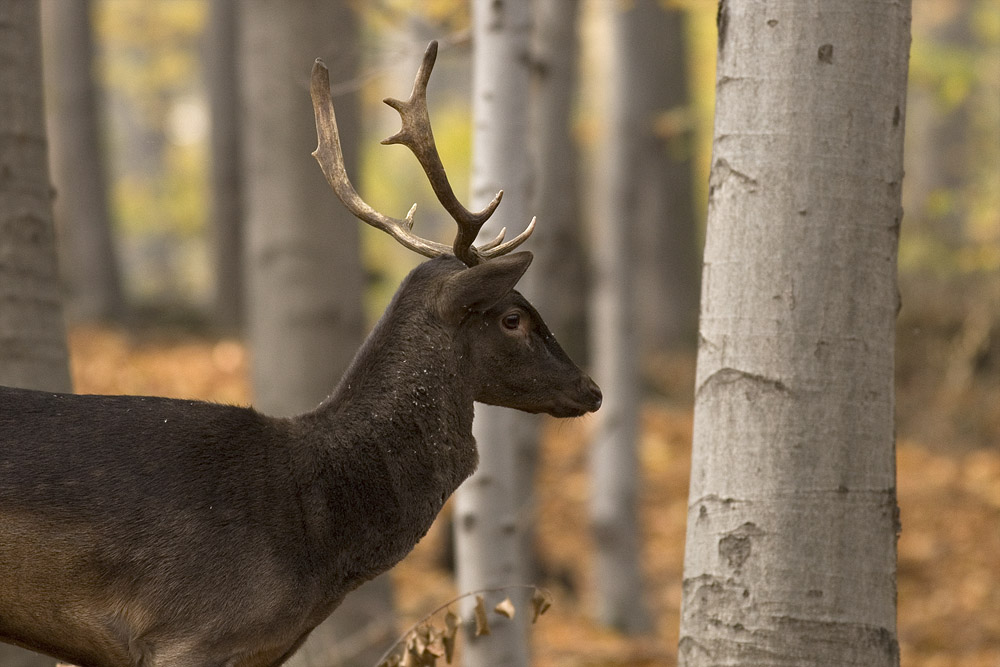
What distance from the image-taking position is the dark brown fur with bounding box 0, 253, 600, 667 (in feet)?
9.66

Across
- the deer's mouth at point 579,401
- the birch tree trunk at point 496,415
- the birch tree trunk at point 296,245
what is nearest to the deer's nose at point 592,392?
the deer's mouth at point 579,401

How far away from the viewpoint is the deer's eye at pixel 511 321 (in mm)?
3561

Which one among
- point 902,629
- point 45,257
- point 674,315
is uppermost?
point 45,257

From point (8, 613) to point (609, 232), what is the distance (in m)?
6.87

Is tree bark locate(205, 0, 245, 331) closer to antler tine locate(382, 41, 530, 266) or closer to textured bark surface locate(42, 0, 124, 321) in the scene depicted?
textured bark surface locate(42, 0, 124, 321)

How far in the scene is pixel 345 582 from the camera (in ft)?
10.6

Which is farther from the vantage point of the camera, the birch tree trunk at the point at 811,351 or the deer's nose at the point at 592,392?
the deer's nose at the point at 592,392

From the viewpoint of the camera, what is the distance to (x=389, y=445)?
11.0 feet

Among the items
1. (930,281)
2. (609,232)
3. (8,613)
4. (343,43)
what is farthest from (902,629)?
(8,613)

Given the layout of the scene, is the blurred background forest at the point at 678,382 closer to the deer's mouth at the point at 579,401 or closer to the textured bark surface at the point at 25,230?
the textured bark surface at the point at 25,230

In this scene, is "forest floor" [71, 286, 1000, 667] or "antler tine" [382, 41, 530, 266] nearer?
"antler tine" [382, 41, 530, 266]

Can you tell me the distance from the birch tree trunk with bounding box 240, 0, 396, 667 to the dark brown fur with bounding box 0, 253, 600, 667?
3.56 meters

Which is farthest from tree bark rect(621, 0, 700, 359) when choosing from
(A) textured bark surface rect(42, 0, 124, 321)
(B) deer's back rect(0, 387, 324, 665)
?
(B) deer's back rect(0, 387, 324, 665)

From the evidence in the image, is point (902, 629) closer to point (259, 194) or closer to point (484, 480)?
point (484, 480)
